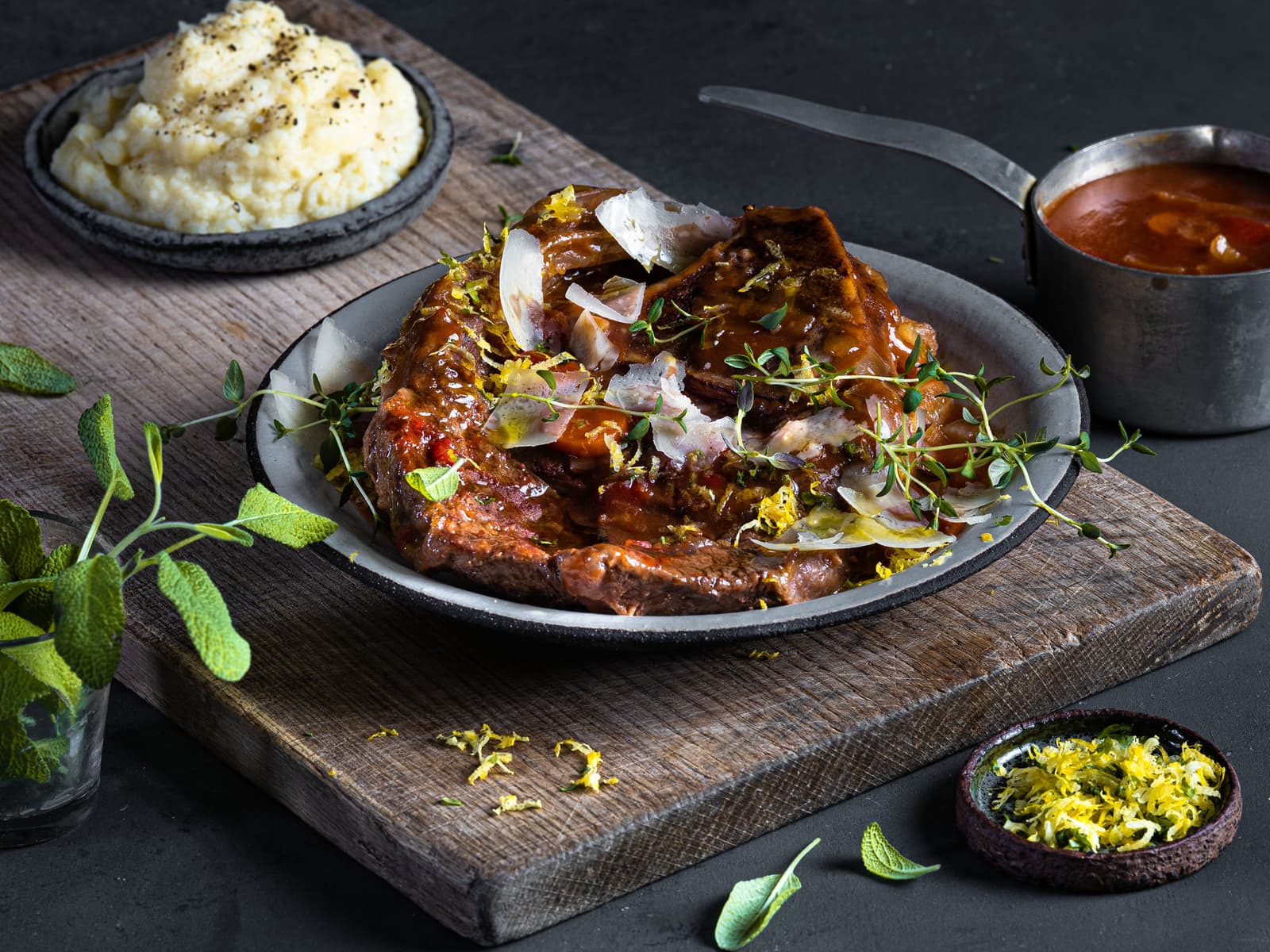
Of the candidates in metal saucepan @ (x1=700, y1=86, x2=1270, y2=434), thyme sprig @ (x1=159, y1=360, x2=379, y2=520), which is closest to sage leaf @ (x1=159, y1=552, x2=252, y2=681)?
thyme sprig @ (x1=159, y1=360, x2=379, y2=520)

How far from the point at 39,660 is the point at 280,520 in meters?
0.58

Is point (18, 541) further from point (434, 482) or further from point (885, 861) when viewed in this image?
point (885, 861)

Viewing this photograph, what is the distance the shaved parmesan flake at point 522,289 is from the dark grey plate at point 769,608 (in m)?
0.57

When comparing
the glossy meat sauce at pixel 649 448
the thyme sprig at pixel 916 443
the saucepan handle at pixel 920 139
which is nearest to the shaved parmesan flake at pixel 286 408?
the glossy meat sauce at pixel 649 448

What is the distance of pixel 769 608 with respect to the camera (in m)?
3.68

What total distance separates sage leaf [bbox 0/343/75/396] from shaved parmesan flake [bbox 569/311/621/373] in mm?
→ 1884

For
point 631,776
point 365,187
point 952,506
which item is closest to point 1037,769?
point 952,506

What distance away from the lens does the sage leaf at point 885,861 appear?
3.72m

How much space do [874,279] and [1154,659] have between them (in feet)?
3.85

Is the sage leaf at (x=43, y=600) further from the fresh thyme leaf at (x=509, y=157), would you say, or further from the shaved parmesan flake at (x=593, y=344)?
the fresh thyme leaf at (x=509, y=157)

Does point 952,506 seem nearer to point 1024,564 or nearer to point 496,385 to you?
point 1024,564

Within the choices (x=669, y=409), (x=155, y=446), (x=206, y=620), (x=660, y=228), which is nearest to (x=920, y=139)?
A: (x=660, y=228)

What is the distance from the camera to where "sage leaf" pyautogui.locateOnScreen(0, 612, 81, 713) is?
350 centimetres

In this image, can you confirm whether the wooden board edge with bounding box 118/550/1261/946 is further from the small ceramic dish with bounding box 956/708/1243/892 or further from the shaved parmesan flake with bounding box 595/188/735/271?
the shaved parmesan flake with bounding box 595/188/735/271
